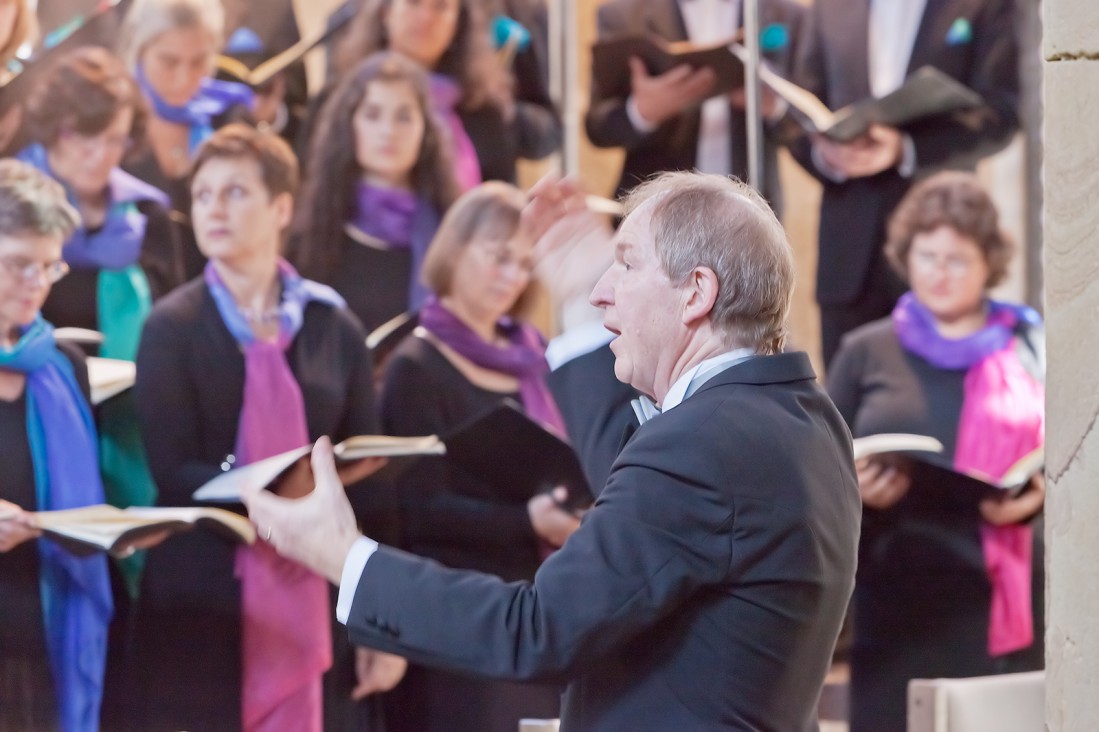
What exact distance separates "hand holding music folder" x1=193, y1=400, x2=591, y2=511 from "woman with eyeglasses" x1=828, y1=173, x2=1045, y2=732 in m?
1.05

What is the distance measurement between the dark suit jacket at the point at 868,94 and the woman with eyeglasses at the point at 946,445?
9cm

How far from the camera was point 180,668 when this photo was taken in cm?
358

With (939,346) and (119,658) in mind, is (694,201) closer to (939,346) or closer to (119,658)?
(119,658)

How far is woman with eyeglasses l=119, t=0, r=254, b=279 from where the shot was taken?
141 inches

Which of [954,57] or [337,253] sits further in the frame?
[954,57]

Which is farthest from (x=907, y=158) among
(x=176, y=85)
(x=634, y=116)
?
(x=176, y=85)

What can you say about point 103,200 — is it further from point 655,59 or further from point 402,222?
point 655,59

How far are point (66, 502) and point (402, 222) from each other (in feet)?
3.91

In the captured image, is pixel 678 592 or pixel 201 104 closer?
pixel 678 592

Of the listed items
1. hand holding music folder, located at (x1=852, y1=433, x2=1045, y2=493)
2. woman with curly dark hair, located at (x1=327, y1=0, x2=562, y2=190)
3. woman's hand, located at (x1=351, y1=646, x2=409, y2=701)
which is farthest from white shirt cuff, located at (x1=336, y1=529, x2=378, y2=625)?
hand holding music folder, located at (x1=852, y1=433, x2=1045, y2=493)

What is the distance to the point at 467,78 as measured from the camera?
4.07 meters

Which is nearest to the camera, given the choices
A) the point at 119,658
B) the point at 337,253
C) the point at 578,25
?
the point at 119,658

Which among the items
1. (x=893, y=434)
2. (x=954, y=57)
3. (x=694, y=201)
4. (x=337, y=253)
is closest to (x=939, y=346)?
(x=893, y=434)

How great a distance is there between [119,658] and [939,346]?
2.69m
